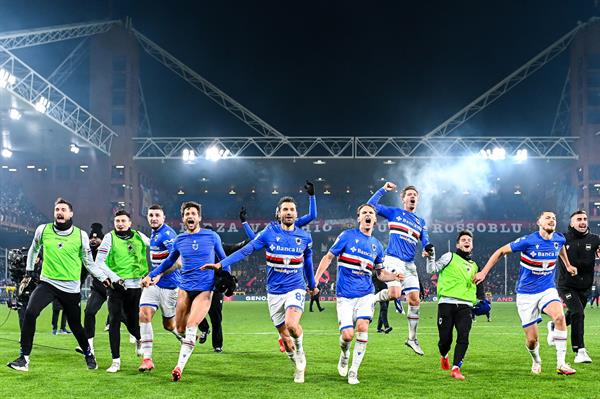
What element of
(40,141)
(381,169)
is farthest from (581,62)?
(40,141)

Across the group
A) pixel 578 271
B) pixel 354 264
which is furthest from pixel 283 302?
pixel 578 271

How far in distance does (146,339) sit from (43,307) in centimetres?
148

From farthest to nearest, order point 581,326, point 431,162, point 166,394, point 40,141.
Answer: point 431,162
point 40,141
point 581,326
point 166,394

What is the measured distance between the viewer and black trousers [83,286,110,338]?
1173cm

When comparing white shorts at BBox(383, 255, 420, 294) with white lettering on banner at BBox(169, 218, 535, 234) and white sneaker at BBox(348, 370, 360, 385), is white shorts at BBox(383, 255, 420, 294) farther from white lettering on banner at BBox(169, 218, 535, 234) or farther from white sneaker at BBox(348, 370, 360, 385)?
white lettering on banner at BBox(169, 218, 535, 234)

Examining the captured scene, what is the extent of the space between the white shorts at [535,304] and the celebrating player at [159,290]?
496cm

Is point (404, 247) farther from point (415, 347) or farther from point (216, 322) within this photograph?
point (216, 322)

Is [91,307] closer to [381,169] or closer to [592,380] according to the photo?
[592,380]

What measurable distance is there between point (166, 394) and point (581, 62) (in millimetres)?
48661

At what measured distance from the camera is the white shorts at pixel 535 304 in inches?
403

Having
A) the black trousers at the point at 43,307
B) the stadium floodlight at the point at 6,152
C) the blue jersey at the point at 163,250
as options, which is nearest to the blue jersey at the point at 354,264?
the blue jersey at the point at 163,250

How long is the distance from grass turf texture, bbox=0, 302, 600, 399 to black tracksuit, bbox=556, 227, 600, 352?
999 mm

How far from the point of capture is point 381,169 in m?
52.8

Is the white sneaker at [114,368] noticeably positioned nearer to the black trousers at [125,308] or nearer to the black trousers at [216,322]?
the black trousers at [125,308]
